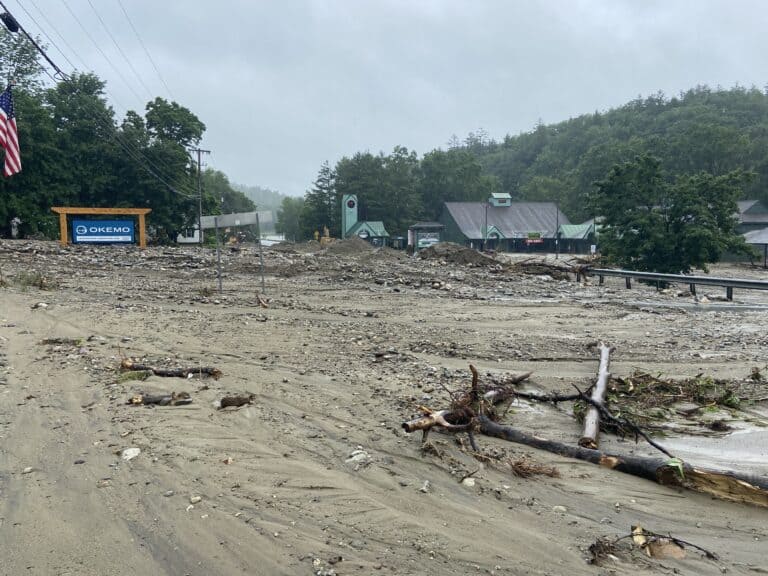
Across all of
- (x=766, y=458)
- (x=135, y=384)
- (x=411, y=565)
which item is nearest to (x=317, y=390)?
(x=135, y=384)

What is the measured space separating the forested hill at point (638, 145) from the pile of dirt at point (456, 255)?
1414 cm

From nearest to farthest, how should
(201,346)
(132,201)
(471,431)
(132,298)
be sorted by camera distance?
(471,431)
(201,346)
(132,298)
(132,201)

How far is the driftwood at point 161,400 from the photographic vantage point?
5.74 metres

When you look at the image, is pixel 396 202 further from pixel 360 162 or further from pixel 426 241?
pixel 426 241

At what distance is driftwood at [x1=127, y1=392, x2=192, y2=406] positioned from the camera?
5.74 m

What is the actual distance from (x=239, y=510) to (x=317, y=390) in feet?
8.69

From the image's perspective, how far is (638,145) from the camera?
84.8m

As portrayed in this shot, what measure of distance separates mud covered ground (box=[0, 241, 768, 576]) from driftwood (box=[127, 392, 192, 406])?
0.18 metres

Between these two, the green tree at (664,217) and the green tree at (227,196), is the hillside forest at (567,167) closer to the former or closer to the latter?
the green tree at (227,196)

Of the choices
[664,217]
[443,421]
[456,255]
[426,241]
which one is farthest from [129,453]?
[426,241]

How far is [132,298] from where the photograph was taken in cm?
1366

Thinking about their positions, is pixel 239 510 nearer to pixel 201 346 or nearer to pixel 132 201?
pixel 201 346

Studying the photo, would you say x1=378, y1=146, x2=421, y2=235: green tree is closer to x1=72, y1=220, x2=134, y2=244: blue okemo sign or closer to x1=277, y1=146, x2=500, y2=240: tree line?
x1=277, y1=146, x2=500, y2=240: tree line

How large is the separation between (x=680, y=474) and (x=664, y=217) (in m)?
24.1
